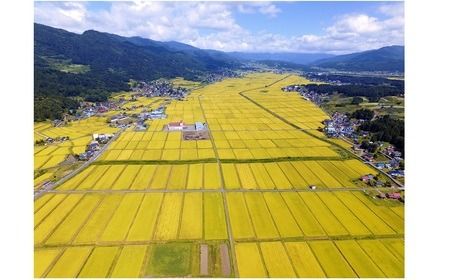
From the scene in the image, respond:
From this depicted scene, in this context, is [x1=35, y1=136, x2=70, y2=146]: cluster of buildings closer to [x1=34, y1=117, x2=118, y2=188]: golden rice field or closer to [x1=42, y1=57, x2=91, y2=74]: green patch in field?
[x1=34, y1=117, x2=118, y2=188]: golden rice field

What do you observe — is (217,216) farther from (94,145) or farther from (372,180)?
(94,145)

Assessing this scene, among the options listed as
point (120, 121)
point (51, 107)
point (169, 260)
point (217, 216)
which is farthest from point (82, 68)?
point (169, 260)

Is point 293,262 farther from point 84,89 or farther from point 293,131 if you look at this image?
point 84,89

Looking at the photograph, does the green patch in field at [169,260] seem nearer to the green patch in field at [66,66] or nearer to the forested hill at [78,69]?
the forested hill at [78,69]

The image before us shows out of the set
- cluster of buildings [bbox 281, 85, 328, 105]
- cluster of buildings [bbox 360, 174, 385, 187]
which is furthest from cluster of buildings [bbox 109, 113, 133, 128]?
cluster of buildings [bbox 281, 85, 328, 105]

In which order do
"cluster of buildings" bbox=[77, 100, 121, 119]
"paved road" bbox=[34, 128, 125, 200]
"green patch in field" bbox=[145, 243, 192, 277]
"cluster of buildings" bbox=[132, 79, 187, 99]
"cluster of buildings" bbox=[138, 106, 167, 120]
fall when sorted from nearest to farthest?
"green patch in field" bbox=[145, 243, 192, 277]
"paved road" bbox=[34, 128, 125, 200]
"cluster of buildings" bbox=[138, 106, 167, 120]
"cluster of buildings" bbox=[77, 100, 121, 119]
"cluster of buildings" bbox=[132, 79, 187, 99]
